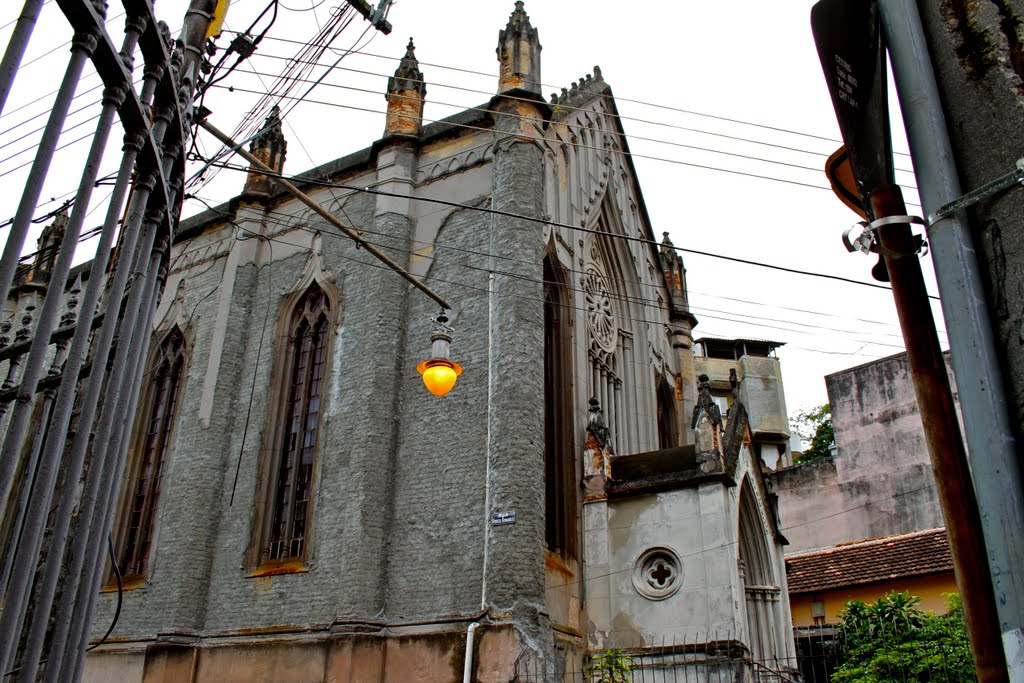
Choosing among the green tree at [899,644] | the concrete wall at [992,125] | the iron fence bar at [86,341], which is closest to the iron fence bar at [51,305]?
the iron fence bar at [86,341]

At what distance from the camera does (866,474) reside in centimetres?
2919

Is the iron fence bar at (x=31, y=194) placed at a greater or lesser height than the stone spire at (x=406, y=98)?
lesser

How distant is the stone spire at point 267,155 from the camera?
61.7 ft

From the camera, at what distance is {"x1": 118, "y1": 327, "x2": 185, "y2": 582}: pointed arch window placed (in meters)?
16.4

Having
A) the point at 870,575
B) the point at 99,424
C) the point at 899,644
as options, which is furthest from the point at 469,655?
the point at 870,575

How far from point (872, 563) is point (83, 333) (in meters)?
22.3

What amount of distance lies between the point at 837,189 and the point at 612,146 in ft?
57.9

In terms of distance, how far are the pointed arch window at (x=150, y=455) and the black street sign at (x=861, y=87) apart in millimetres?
15582

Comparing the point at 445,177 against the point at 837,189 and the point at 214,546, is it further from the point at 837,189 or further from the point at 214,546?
the point at 837,189

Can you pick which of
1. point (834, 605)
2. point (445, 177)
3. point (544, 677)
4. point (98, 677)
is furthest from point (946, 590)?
point (98, 677)

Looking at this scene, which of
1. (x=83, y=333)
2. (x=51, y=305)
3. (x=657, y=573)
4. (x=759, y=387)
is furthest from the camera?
(x=759, y=387)

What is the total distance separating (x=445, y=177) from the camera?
54.2ft

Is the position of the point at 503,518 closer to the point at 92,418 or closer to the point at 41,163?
the point at 92,418

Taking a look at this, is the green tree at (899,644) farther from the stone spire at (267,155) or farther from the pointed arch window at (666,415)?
the stone spire at (267,155)
